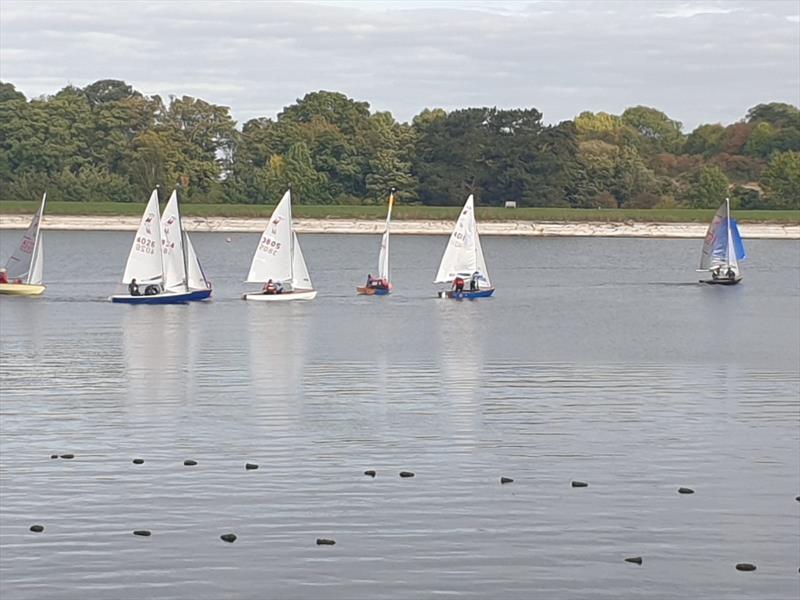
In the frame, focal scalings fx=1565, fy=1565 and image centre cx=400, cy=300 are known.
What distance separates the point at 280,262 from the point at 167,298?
553cm

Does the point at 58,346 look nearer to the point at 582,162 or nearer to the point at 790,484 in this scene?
the point at 790,484

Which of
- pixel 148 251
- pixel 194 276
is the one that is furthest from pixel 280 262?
pixel 148 251

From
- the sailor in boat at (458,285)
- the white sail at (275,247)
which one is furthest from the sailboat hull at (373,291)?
the white sail at (275,247)

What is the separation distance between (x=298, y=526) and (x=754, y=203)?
146839mm

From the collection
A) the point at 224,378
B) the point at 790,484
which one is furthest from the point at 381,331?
the point at 790,484

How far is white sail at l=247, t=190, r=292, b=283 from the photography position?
70.4m

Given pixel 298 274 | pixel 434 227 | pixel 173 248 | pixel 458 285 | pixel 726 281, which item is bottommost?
pixel 726 281

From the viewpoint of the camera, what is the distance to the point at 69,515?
23609 mm

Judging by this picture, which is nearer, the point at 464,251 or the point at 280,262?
the point at 280,262

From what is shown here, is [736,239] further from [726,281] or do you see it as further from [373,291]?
[373,291]

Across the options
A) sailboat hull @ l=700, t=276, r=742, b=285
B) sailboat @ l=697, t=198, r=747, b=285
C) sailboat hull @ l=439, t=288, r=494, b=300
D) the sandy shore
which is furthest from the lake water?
the sandy shore

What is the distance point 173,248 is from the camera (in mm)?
69062

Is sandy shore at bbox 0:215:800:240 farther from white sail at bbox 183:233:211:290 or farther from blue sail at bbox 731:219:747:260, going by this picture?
white sail at bbox 183:233:211:290

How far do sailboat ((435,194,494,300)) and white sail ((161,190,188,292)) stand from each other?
1298 centimetres
